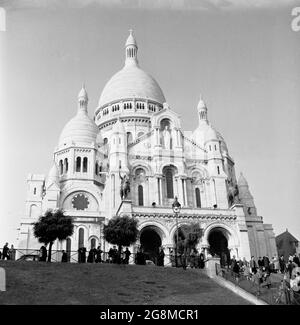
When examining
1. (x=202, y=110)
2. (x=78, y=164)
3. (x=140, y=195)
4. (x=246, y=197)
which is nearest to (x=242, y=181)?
(x=246, y=197)

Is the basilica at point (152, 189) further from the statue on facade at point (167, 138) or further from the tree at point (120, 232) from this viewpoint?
the tree at point (120, 232)

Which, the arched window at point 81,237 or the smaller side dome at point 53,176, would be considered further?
the smaller side dome at point 53,176

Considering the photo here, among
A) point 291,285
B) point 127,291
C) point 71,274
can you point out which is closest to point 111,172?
point 71,274

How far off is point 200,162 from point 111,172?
9.63m

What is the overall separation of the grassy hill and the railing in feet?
2.47

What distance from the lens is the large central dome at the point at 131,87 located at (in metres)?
65.5

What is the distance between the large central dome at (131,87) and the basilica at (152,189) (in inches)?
252

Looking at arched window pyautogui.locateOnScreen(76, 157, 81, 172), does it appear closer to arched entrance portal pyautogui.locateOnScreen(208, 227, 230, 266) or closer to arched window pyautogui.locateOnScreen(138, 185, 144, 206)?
arched window pyautogui.locateOnScreen(138, 185, 144, 206)

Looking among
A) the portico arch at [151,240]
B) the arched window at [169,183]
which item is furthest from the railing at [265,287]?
the arched window at [169,183]

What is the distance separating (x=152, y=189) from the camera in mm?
45469

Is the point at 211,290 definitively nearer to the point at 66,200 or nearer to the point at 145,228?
the point at 145,228

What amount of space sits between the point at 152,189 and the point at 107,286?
2480 cm

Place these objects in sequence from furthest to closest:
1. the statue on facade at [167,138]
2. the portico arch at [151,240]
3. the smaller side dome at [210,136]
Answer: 1. the smaller side dome at [210,136]
2. the statue on facade at [167,138]
3. the portico arch at [151,240]
